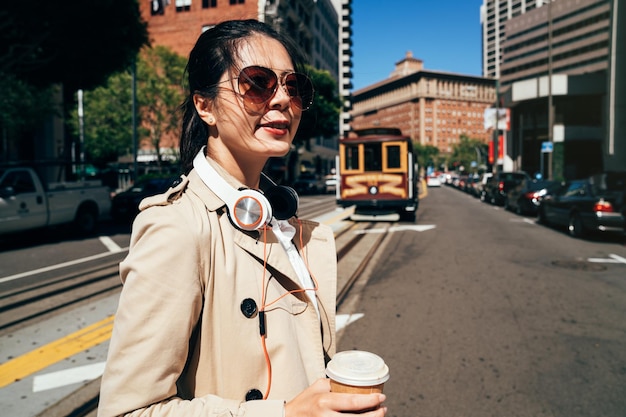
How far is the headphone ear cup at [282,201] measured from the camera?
1594mm

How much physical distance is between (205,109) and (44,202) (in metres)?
12.8

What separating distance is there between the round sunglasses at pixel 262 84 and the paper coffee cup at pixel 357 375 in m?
0.76

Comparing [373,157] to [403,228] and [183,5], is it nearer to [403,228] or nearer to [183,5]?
[403,228]

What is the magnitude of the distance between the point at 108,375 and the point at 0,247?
12.8m

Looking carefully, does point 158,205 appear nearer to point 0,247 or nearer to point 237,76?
point 237,76

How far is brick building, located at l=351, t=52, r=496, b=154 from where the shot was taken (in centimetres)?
14850

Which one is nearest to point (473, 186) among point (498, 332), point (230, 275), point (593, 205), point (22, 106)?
point (593, 205)

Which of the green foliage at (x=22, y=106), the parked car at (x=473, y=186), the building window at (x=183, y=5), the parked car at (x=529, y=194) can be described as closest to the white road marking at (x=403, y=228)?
the parked car at (x=529, y=194)

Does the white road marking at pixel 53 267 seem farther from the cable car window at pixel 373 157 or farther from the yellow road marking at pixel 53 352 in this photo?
the cable car window at pixel 373 157

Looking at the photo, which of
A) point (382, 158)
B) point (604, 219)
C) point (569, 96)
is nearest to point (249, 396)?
point (604, 219)

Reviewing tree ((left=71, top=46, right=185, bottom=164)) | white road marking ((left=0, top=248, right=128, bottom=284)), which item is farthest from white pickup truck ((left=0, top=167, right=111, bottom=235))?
tree ((left=71, top=46, right=185, bottom=164))

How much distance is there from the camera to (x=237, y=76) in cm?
141

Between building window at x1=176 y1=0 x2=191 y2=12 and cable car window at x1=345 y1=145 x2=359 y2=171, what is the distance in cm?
4182

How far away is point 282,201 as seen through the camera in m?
1.62
